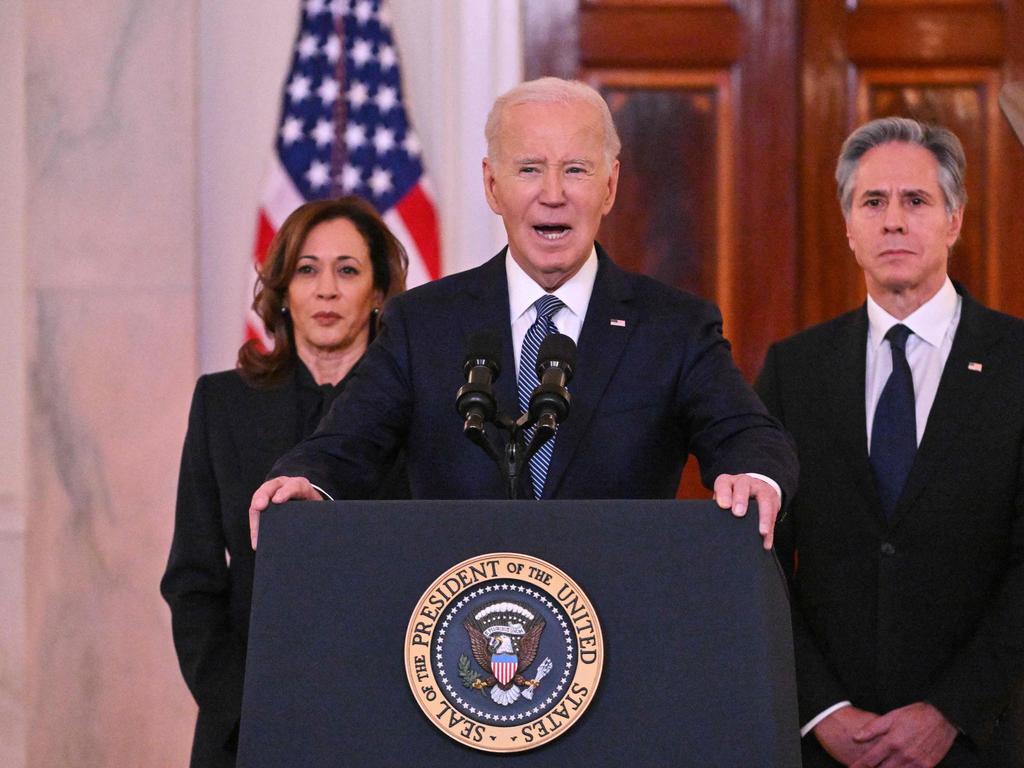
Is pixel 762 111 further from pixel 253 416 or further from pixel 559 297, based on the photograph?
pixel 559 297

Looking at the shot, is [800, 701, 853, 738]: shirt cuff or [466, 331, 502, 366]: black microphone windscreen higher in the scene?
[466, 331, 502, 366]: black microphone windscreen

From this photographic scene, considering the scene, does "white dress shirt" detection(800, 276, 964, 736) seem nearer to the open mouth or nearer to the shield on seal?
the open mouth

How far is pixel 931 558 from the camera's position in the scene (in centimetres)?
295

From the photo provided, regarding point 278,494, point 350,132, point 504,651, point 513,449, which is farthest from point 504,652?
point 350,132

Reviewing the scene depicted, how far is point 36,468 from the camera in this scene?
4.15 metres

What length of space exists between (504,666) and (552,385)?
413mm

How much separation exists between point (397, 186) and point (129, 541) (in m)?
1.54

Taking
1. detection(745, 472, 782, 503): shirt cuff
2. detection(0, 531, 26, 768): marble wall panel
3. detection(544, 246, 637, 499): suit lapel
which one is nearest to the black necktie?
detection(544, 246, 637, 499): suit lapel

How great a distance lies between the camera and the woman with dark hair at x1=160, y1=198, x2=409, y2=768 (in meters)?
3.10

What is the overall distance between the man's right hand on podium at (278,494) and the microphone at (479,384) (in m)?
0.27

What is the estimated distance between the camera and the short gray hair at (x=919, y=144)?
3238mm

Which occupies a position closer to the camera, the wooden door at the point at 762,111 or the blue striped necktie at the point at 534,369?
the blue striped necktie at the point at 534,369

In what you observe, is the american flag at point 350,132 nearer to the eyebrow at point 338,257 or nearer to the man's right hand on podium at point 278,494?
the eyebrow at point 338,257

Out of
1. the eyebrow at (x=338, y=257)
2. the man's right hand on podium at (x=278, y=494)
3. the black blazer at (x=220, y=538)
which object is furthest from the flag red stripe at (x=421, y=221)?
the man's right hand on podium at (x=278, y=494)
